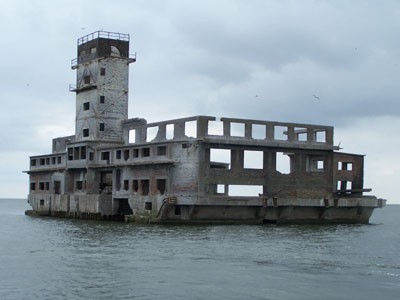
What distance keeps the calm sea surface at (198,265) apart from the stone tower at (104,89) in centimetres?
1974

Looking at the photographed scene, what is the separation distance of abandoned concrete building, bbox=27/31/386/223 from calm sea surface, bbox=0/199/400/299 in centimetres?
752

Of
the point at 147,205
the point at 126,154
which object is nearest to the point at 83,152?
the point at 126,154

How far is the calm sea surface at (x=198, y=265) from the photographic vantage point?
916 inches

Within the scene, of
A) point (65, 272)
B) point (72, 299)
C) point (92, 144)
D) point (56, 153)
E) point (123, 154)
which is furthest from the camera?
point (56, 153)

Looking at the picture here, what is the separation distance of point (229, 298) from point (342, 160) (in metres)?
39.7

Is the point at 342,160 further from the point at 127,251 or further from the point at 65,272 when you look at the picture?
the point at 65,272

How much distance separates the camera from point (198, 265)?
2878 cm

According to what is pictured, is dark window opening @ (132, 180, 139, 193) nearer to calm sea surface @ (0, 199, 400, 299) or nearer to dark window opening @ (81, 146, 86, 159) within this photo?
dark window opening @ (81, 146, 86, 159)

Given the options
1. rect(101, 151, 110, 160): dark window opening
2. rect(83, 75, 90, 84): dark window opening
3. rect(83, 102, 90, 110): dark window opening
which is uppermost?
rect(83, 75, 90, 84): dark window opening

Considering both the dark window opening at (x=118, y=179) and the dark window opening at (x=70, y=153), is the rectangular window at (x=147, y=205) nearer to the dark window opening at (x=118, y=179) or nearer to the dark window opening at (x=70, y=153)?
the dark window opening at (x=118, y=179)

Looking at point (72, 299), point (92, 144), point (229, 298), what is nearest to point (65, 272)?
point (72, 299)

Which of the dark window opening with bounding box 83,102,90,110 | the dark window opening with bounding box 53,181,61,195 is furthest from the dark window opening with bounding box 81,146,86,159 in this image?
the dark window opening with bounding box 53,181,61,195

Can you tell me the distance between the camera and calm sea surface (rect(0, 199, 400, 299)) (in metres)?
23.3

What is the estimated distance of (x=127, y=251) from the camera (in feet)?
109
